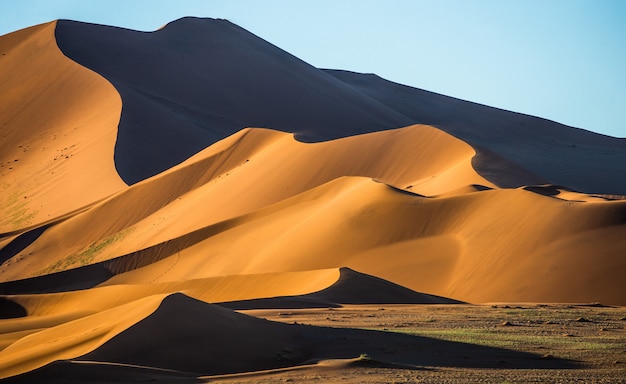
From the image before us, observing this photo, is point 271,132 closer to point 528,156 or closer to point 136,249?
point 136,249

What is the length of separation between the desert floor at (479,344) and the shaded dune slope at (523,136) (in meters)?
29.8

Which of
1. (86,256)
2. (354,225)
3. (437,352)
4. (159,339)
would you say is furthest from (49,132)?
(437,352)

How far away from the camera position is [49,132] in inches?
2260

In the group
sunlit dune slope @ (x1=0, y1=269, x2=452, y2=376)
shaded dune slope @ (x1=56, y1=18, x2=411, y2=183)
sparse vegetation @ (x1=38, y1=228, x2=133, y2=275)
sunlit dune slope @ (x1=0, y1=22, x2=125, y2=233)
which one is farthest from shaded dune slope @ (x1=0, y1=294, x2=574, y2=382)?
shaded dune slope @ (x1=56, y1=18, x2=411, y2=183)

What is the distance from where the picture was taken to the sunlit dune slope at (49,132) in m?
46.6

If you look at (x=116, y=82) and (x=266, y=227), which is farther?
(x=116, y=82)

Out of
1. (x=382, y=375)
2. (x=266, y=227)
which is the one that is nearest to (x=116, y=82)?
(x=266, y=227)

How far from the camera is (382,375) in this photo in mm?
10641

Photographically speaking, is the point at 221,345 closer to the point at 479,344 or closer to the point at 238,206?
the point at 479,344

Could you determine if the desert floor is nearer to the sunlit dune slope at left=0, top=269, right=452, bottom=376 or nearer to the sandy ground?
the sandy ground

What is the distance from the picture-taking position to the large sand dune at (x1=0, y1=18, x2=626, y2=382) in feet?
44.0

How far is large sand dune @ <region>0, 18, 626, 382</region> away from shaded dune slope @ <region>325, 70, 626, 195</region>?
361mm

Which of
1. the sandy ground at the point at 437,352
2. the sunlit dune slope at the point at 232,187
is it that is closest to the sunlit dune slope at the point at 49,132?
the sunlit dune slope at the point at 232,187

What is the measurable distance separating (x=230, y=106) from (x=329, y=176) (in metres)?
30.8
